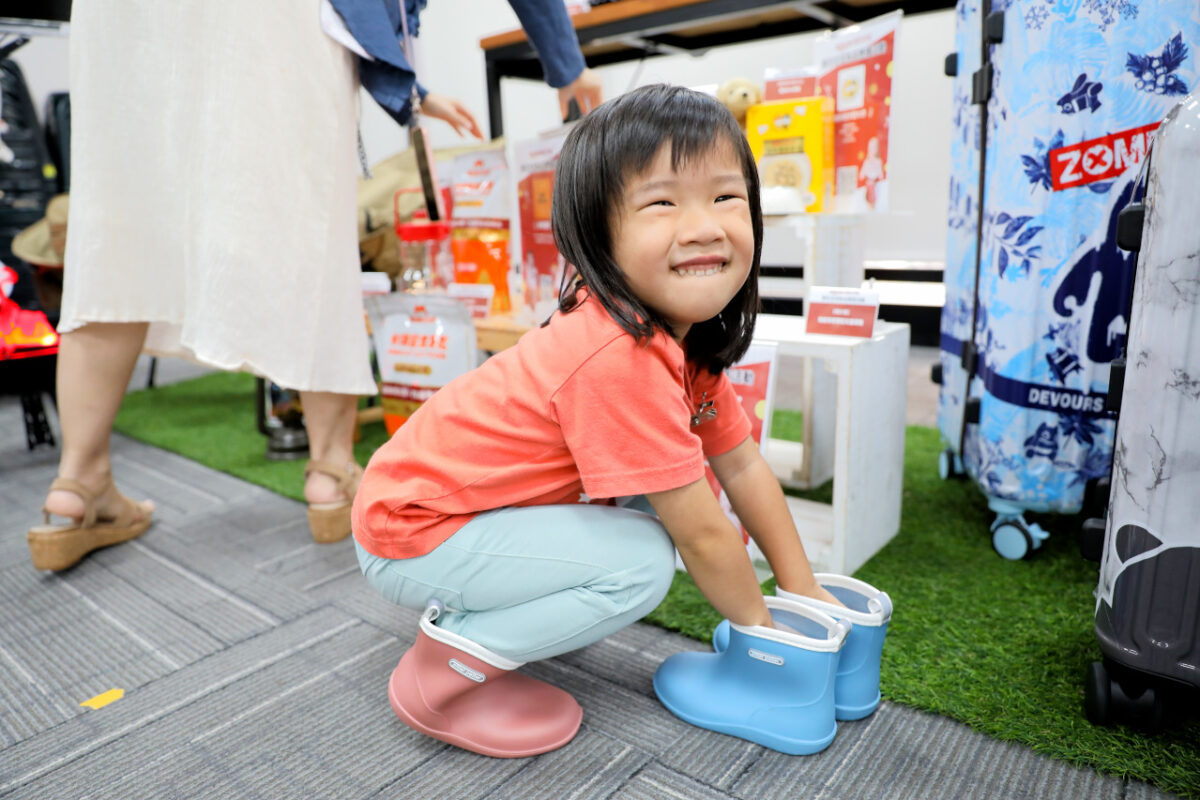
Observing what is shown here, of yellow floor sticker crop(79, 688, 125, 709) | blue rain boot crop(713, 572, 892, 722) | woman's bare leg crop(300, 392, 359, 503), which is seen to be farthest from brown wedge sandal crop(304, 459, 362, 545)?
blue rain boot crop(713, 572, 892, 722)

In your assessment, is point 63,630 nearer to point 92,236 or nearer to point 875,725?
point 92,236

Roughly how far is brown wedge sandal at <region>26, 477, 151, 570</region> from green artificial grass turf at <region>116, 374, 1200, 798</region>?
0.34m

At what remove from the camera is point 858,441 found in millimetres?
1160

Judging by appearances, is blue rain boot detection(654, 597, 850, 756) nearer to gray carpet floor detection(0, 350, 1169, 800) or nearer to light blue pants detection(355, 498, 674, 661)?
gray carpet floor detection(0, 350, 1169, 800)

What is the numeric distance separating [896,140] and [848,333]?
2449 millimetres

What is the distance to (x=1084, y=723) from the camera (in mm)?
837

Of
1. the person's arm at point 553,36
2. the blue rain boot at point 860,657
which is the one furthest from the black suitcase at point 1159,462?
the person's arm at point 553,36

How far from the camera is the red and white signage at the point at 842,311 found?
1.15 m

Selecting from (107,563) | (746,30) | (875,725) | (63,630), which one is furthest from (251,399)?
(875,725)

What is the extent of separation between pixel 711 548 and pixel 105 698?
76cm

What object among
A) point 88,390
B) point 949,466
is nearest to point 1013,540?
point 949,466

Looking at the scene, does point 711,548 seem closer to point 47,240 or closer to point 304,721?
point 304,721

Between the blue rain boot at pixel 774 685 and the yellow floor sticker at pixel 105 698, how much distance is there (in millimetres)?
663

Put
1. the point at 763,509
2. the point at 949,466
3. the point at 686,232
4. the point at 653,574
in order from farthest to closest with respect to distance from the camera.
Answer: the point at 949,466, the point at 763,509, the point at 653,574, the point at 686,232
